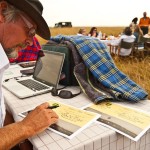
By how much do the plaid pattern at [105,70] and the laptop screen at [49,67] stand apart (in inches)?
5.8

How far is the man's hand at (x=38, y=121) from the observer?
33.4 inches

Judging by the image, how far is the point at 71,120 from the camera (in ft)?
3.14

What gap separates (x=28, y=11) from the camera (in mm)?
888

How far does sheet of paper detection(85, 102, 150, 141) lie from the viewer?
88 centimetres

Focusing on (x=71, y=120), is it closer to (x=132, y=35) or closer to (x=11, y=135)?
(x=11, y=135)

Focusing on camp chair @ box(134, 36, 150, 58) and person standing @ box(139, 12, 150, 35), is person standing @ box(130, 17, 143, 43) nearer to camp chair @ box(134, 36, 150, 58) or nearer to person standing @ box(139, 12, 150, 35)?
camp chair @ box(134, 36, 150, 58)

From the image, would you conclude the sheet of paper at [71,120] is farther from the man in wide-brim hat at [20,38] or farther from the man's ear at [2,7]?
the man's ear at [2,7]

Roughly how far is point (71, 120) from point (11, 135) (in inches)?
10.4

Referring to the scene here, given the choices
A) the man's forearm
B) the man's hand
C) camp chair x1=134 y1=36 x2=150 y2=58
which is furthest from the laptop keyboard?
camp chair x1=134 y1=36 x2=150 y2=58

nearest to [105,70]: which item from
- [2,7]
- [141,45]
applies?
[2,7]

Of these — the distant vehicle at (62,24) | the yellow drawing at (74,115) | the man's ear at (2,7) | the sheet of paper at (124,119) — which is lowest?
the sheet of paper at (124,119)

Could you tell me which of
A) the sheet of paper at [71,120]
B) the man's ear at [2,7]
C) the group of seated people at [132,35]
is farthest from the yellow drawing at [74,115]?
the group of seated people at [132,35]

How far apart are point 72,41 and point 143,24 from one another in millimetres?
7399

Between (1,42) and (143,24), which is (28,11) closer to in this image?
(1,42)
